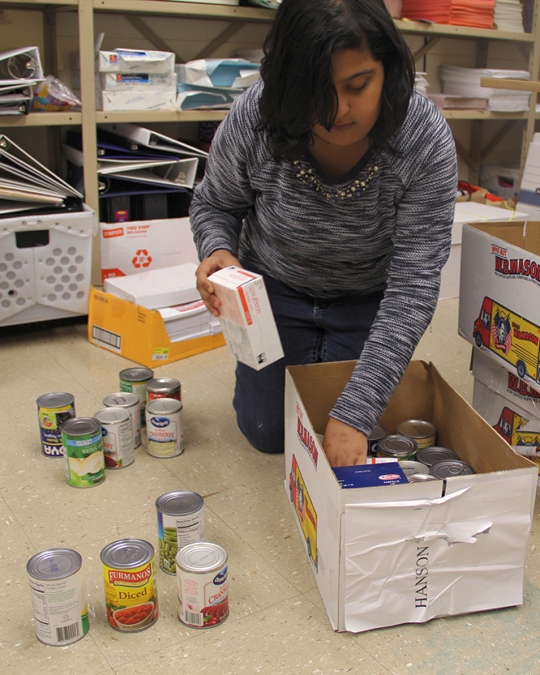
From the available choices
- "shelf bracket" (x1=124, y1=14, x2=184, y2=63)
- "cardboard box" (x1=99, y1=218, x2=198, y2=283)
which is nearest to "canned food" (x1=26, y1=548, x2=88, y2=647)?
"cardboard box" (x1=99, y1=218, x2=198, y2=283)

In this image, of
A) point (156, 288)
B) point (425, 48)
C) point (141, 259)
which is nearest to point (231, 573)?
point (156, 288)

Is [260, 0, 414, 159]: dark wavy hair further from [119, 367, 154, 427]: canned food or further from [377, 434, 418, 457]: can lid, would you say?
[119, 367, 154, 427]: canned food

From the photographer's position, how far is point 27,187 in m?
2.18

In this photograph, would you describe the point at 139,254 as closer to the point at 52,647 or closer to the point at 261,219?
the point at 261,219

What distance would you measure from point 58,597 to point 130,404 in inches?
24.6

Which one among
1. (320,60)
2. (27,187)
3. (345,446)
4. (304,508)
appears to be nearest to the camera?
(320,60)

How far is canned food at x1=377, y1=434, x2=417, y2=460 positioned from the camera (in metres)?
1.39

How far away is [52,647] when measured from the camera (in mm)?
1134

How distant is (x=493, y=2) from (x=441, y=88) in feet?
1.56

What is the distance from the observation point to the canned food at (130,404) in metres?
1.67

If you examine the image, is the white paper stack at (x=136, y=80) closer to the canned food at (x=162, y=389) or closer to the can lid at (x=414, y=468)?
the canned food at (x=162, y=389)

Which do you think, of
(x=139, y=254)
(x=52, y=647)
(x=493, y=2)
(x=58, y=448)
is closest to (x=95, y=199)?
(x=139, y=254)

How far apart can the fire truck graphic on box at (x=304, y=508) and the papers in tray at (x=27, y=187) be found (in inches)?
48.4

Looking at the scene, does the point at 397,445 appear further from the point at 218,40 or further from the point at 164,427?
the point at 218,40
